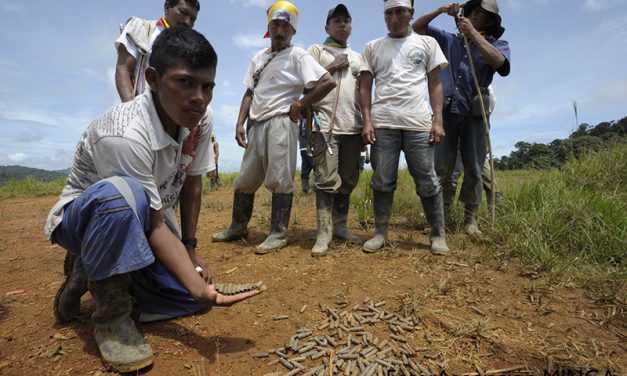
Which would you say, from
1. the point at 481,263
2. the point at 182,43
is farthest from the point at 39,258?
the point at 481,263

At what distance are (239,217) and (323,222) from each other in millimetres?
1008

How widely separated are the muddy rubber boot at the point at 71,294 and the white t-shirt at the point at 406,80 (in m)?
2.73

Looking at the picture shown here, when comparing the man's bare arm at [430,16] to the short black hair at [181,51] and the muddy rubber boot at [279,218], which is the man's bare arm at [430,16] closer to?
the muddy rubber boot at [279,218]

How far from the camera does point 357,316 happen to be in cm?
234

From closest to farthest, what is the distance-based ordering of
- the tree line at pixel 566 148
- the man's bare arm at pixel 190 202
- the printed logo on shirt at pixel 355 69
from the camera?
the man's bare arm at pixel 190 202 < the printed logo on shirt at pixel 355 69 < the tree line at pixel 566 148

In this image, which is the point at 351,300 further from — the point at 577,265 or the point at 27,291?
the point at 27,291

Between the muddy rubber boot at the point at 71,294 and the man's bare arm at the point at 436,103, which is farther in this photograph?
the man's bare arm at the point at 436,103

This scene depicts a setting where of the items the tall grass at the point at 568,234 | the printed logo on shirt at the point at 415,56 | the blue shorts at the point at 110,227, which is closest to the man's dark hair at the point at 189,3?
the printed logo on shirt at the point at 415,56

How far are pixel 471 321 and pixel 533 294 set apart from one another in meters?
0.75

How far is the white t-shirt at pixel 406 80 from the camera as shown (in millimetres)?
3523

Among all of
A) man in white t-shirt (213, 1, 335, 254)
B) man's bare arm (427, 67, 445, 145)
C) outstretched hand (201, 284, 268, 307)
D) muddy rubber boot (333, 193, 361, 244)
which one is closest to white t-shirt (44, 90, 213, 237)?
outstretched hand (201, 284, 268, 307)

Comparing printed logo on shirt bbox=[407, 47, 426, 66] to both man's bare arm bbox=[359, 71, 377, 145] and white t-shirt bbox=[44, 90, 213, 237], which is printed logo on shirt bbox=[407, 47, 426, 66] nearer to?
man's bare arm bbox=[359, 71, 377, 145]

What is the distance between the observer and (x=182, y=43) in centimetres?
192

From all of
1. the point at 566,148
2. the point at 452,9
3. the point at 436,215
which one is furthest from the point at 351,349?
the point at 566,148
